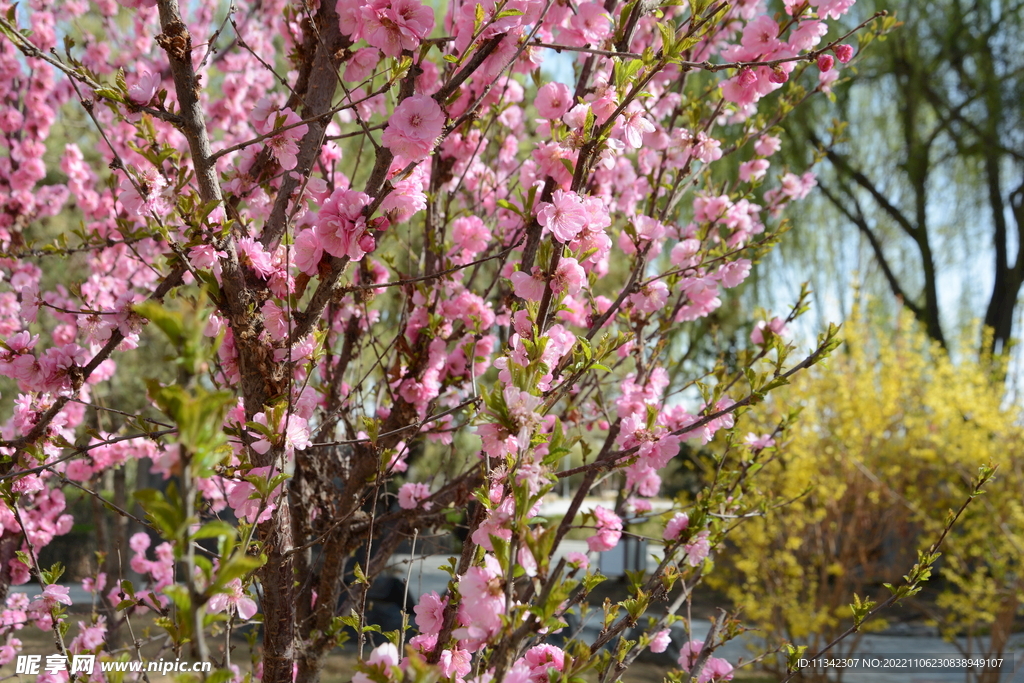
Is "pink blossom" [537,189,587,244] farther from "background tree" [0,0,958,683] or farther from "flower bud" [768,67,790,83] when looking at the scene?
"flower bud" [768,67,790,83]

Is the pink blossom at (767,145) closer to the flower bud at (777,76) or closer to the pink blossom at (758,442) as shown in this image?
the flower bud at (777,76)

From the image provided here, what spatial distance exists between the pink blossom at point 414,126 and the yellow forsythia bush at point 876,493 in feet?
13.0

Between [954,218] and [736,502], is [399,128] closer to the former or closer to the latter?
[736,502]

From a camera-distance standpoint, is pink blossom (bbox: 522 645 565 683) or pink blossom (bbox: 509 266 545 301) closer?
pink blossom (bbox: 522 645 565 683)

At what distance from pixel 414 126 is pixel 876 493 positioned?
5116 millimetres

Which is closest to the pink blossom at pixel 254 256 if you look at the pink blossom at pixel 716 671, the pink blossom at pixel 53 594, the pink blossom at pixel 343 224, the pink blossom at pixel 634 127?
the pink blossom at pixel 343 224

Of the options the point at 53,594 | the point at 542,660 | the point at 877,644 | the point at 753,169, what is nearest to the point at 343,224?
the point at 542,660

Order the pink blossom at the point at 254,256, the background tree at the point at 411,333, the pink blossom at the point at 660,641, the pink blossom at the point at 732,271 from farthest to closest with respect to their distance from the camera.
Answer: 1. the pink blossom at the point at 732,271
2. the pink blossom at the point at 660,641
3. the pink blossom at the point at 254,256
4. the background tree at the point at 411,333

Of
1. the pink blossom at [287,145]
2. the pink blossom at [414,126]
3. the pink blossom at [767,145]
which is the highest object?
the pink blossom at [767,145]

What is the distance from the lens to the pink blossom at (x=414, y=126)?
3.69 feet

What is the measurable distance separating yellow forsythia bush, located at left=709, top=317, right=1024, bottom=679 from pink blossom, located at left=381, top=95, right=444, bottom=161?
13.0 ft

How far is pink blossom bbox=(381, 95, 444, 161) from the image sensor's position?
3.69 ft

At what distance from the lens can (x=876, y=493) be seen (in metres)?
5.11

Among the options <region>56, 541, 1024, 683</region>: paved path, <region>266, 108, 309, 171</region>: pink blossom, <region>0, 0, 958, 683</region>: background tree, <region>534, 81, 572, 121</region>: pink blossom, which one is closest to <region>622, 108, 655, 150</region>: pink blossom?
<region>0, 0, 958, 683</region>: background tree
